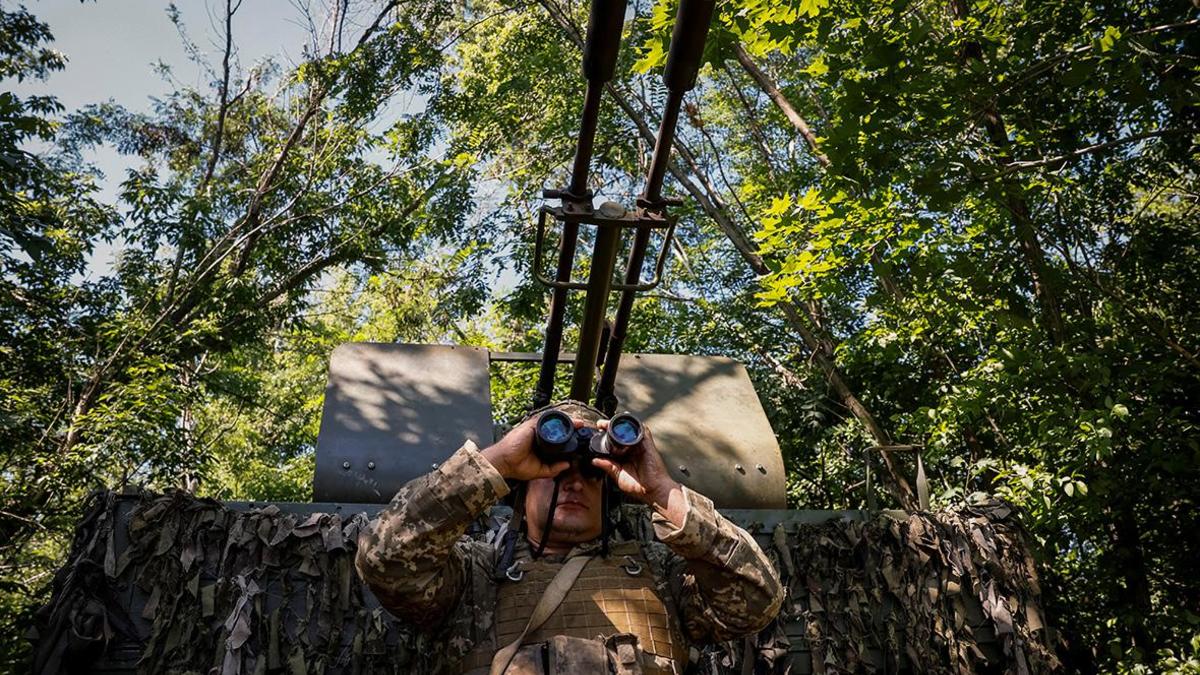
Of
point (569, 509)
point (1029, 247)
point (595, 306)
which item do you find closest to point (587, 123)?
point (595, 306)

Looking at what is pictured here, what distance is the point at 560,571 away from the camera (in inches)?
123

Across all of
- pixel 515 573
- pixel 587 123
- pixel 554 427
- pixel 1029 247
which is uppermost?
pixel 1029 247

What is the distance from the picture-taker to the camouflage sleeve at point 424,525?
277 cm

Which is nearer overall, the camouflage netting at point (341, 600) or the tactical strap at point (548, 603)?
the tactical strap at point (548, 603)

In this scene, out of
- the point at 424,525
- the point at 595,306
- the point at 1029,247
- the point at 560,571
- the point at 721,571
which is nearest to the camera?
the point at 424,525

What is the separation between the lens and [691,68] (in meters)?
3.09

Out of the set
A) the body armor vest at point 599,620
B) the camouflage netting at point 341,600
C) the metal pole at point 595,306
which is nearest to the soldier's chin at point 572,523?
the body armor vest at point 599,620

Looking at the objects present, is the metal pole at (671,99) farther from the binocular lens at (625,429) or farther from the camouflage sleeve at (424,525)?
the camouflage sleeve at (424,525)

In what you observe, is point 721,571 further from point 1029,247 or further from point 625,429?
point 1029,247

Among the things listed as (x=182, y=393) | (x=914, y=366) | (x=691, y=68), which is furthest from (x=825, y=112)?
(x=691, y=68)

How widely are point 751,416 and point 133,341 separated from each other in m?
7.23

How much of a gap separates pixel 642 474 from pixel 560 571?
0.43 meters

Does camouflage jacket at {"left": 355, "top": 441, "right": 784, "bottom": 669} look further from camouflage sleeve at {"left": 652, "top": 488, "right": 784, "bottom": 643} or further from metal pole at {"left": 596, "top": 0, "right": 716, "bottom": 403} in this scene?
metal pole at {"left": 596, "top": 0, "right": 716, "bottom": 403}

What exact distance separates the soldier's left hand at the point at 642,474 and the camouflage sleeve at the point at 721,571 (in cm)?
6
